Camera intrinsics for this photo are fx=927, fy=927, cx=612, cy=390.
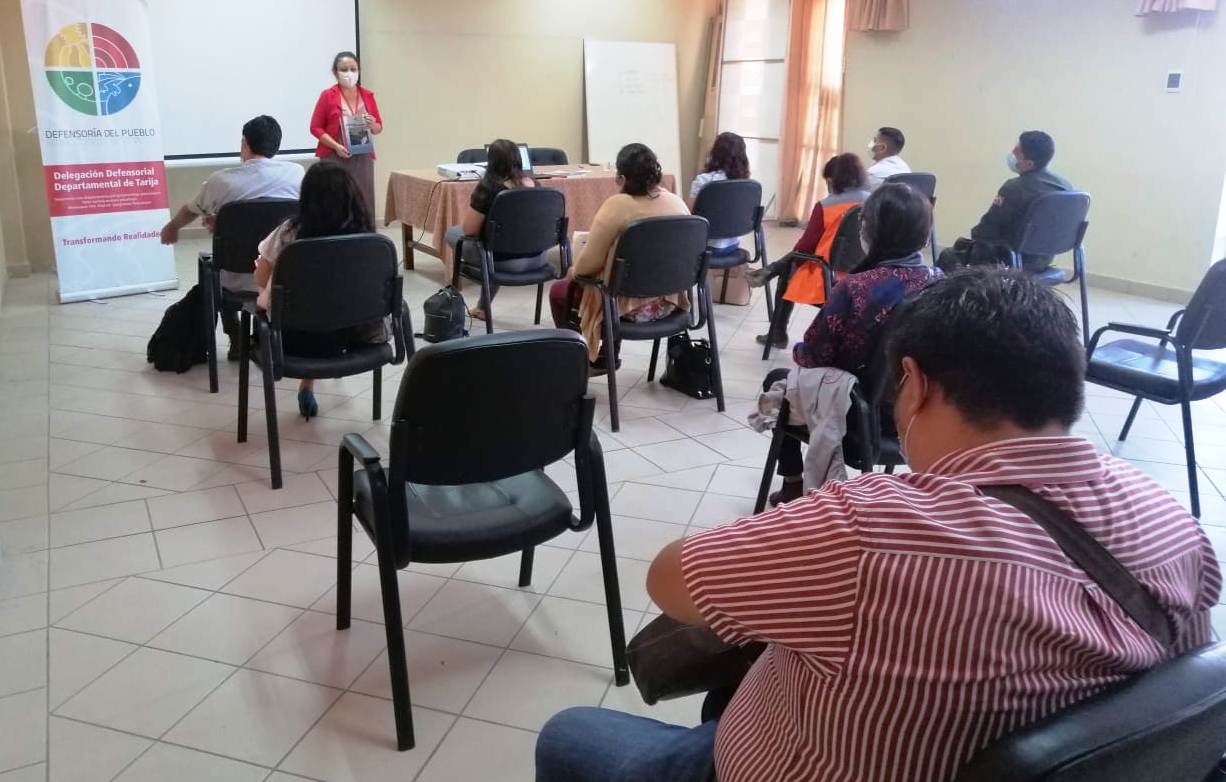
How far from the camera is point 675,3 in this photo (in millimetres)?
8664

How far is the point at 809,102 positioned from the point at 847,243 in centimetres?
472

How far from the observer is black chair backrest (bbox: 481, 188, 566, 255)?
435 centimetres

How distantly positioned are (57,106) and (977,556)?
552 cm

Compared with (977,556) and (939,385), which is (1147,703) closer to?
(977,556)

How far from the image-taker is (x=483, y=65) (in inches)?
310

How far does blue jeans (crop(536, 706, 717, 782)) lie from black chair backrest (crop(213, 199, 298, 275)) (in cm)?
282

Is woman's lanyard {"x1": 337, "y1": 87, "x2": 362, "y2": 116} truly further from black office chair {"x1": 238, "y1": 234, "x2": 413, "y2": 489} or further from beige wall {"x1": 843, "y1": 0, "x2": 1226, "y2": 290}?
beige wall {"x1": 843, "y1": 0, "x2": 1226, "y2": 290}

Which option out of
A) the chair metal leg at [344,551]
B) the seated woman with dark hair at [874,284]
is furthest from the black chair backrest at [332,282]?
the seated woman with dark hair at [874,284]

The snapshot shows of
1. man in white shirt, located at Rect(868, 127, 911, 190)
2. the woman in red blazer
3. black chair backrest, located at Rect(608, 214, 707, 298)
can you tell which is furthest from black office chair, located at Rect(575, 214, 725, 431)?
the woman in red blazer

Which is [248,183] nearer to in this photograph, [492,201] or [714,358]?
[492,201]

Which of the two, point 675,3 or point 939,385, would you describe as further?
point 675,3

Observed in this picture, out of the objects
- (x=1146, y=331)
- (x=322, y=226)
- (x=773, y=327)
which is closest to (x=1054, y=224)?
(x=773, y=327)

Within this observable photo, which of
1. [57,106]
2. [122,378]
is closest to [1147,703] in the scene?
[122,378]

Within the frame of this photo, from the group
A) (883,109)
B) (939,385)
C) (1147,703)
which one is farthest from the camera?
(883,109)
